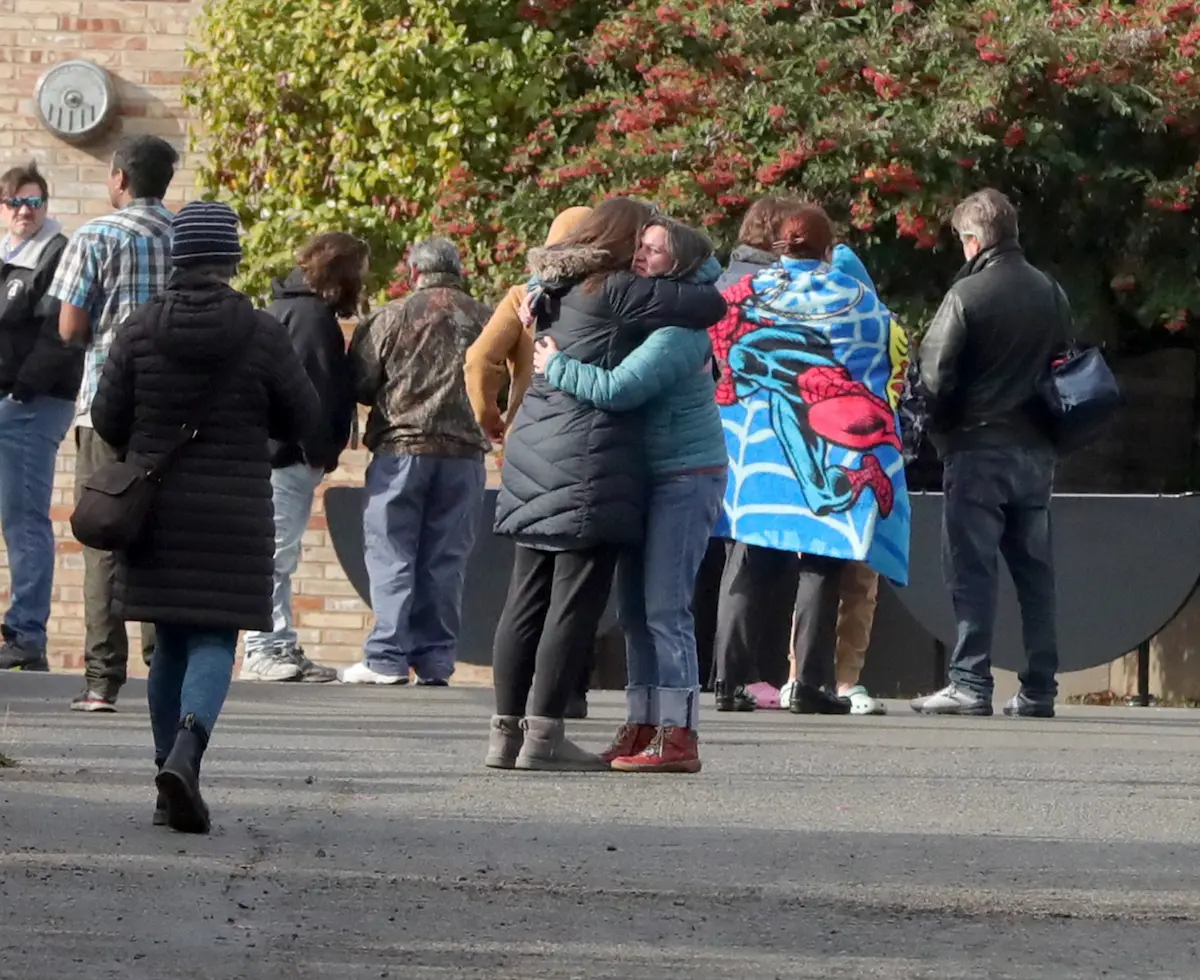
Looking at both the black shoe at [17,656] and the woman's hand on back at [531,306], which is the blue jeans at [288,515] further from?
the woman's hand on back at [531,306]

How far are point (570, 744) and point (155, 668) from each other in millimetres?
1575

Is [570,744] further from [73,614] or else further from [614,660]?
[73,614]

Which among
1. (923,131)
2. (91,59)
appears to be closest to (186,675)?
(923,131)

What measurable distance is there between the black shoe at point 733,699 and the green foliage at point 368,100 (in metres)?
5.08

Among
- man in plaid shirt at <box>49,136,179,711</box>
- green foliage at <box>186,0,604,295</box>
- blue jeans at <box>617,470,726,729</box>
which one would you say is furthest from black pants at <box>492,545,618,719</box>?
green foliage at <box>186,0,604,295</box>

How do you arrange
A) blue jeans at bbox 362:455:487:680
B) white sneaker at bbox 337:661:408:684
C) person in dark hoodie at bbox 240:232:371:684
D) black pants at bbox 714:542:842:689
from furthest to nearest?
white sneaker at bbox 337:661:408:684 < blue jeans at bbox 362:455:487:680 < person in dark hoodie at bbox 240:232:371:684 < black pants at bbox 714:542:842:689

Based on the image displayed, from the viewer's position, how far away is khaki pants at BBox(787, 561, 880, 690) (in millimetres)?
11406

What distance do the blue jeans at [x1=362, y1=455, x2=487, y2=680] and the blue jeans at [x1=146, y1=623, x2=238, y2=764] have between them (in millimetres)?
4699

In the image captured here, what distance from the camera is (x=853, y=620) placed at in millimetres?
11445

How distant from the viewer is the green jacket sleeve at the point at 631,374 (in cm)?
795

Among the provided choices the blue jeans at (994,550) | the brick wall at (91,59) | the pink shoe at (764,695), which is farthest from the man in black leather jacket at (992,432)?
the brick wall at (91,59)

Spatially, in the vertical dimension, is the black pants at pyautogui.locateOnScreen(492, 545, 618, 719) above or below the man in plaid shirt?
below

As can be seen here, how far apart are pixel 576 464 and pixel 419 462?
152 inches

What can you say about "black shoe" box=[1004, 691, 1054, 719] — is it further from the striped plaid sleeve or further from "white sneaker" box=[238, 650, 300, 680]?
the striped plaid sleeve
